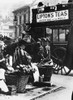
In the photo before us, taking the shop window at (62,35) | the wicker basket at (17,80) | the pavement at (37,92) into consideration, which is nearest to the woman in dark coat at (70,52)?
the pavement at (37,92)

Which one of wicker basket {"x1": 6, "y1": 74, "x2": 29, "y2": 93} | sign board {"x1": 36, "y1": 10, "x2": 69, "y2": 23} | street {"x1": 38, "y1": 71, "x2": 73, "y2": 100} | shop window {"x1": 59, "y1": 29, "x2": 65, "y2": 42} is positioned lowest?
street {"x1": 38, "y1": 71, "x2": 73, "y2": 100}

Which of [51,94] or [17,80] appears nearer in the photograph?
[17,80]

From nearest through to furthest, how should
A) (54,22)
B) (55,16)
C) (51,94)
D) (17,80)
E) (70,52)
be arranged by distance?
(70,52)
(17,80)
(51,94)
(55,16)
(54,22)

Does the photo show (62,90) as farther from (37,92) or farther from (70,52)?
(70,52)

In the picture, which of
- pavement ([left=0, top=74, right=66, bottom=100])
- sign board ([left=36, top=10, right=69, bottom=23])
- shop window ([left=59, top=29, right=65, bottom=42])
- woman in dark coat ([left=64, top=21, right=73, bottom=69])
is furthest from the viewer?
shop window ([left=59, top=29, right=65, bottom=42])

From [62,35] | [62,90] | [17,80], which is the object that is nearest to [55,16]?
[62,35]

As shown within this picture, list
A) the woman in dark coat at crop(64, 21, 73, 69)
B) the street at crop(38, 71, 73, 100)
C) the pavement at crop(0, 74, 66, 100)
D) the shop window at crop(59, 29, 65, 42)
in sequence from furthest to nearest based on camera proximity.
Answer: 1. the shop window at crop(59, 29, 65, 42)
2. the street at crop(38, 71, 73, 100)
3. the pavement at crop(0, 74, 66, 100)
4. the woman in dark coat at crop(64, 21, 73, 69)

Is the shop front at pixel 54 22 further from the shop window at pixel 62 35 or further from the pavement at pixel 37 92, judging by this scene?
the pavement at pixel 37 92

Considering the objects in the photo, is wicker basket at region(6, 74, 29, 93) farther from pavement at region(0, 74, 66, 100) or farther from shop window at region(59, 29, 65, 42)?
shop window at region(59, 29, 65, 42)

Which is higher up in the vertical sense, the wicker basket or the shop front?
the shop front

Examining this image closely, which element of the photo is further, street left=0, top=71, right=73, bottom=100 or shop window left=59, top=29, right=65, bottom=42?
shop window left=59, top=29, right=65, bottom=42

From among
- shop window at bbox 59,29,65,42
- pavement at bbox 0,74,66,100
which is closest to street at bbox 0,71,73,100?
pavement at bbox 0,74,66,100

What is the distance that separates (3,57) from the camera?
13.1 ft

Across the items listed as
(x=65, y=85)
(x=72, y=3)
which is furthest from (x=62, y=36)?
(x=65, y=85)
